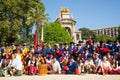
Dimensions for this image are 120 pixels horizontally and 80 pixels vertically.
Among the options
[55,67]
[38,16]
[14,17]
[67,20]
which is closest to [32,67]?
[55,67]

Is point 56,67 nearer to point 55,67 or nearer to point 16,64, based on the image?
point 55,67

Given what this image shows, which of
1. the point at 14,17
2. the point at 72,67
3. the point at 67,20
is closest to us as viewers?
the point at 72,67

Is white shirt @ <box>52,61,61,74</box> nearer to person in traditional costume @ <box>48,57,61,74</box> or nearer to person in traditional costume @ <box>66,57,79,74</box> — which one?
person in traditional costume @ <box>48,57,61,74</box>

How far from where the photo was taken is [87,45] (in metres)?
18.6

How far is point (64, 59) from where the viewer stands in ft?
58.9

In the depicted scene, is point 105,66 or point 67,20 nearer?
point 105,66

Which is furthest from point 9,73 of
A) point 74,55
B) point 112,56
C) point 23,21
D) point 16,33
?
point 23,21

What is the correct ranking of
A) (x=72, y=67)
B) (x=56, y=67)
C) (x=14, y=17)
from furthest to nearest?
(x=14, y=17) → (x=56, y=67) → (x=72, y=67)

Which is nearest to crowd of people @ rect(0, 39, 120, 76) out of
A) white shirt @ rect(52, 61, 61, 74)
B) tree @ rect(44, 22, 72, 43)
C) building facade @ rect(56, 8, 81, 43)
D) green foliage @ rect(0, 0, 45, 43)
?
white shirt @ rect(52, 61, 61, 74)

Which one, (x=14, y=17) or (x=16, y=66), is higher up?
(x=14, y=17)

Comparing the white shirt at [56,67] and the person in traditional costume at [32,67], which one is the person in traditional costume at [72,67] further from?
the person in traditional costume at [32,67]

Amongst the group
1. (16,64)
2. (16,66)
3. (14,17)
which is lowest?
(16,66)

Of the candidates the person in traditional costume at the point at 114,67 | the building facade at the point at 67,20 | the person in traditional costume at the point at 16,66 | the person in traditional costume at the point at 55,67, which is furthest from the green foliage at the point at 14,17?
the building facade at the point at 67,20

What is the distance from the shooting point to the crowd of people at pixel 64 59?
1650 centimetres
